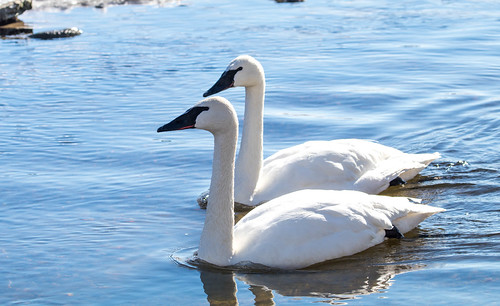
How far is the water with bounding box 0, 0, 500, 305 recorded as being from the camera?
22.4 ft

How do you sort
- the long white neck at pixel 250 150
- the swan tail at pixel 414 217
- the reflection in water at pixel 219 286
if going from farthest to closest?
the long white neck at pixel 250 150 < the swan tail at pixel 414 217 < the reflection in water at pixel 219 286

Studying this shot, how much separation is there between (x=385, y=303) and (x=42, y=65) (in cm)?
1121

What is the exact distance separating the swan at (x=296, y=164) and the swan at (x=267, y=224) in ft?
4.26

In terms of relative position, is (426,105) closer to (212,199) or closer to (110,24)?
(212,199)

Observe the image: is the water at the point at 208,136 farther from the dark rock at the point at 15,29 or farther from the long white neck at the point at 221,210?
the dark rock at the point at 15,29

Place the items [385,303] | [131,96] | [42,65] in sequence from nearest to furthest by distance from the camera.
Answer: [385,303] → [131,96] → [42,65]

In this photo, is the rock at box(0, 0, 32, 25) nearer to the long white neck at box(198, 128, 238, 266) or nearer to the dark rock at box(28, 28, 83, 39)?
the dark rock at box(28, 28, 83, 39)

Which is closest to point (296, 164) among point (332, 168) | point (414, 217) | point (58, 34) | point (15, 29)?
point (332, 168)

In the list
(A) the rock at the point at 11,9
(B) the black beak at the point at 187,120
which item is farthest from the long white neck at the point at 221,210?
(A) the rock at the point at 11,9

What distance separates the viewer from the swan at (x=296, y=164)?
343 inches

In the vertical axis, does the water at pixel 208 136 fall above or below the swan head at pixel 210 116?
below

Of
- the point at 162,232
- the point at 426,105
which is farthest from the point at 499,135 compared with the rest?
the point at 162,232

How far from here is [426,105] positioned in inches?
488

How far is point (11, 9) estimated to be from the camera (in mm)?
20969
